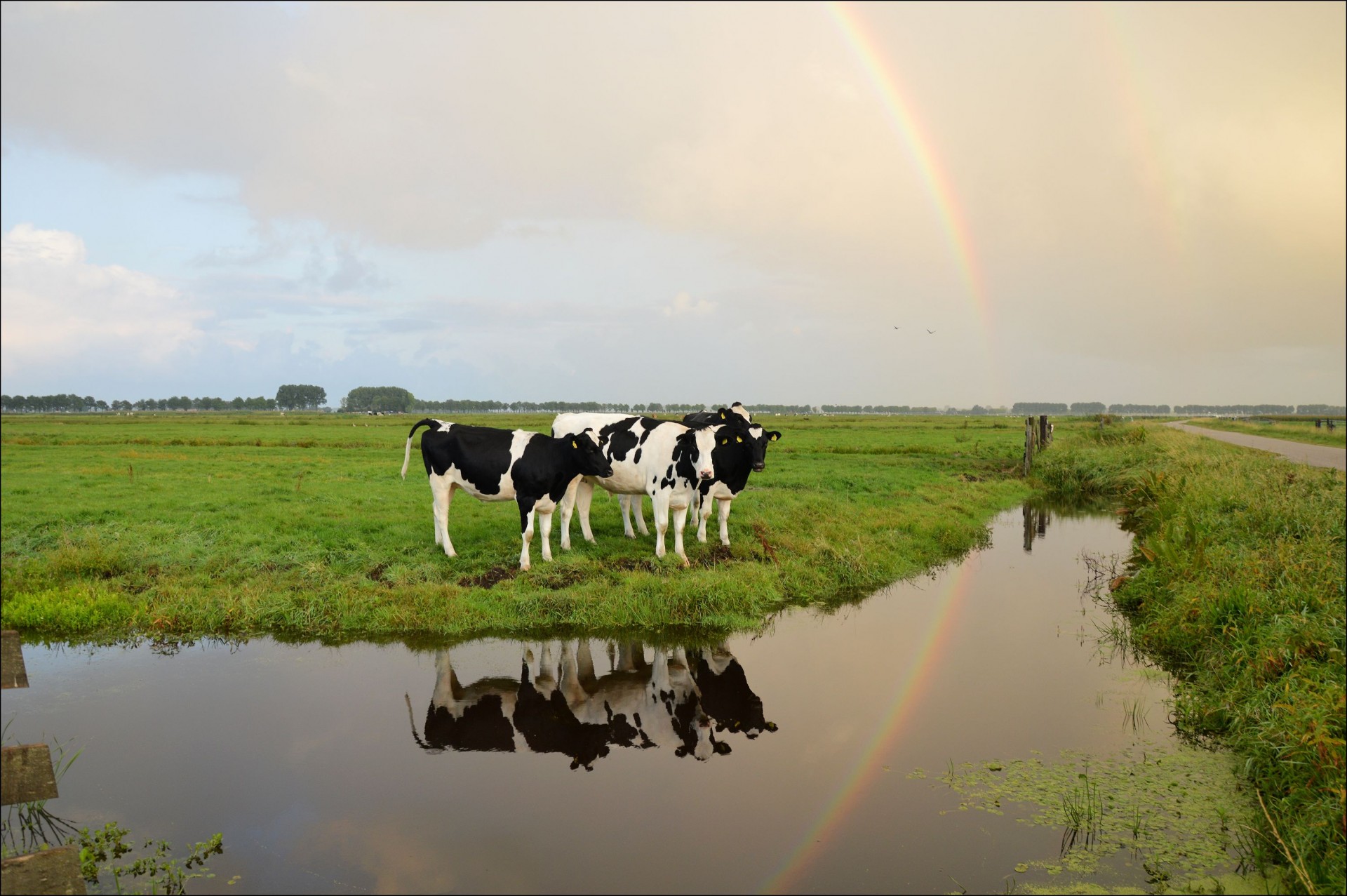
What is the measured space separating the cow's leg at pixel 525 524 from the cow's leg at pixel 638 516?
2.99m

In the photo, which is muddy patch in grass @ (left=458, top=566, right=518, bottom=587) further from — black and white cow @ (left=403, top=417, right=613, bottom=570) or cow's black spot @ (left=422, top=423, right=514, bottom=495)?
cow's black spot @ (left=422, top=423, right=514, bottom=495)

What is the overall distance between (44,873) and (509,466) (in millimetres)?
8721

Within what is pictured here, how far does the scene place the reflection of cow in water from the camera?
666cm

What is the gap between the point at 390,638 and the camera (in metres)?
9.46

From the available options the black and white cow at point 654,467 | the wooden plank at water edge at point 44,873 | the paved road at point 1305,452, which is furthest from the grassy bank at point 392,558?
the paved road at point 1305,452

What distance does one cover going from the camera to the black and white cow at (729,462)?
42.5ft

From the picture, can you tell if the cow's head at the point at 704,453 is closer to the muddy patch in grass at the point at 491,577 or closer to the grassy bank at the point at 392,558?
the grassy bank at the point at 392,558

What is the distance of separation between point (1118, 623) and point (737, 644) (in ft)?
19.5

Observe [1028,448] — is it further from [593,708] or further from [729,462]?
[593,708]

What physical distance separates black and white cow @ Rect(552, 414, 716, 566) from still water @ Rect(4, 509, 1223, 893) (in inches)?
119

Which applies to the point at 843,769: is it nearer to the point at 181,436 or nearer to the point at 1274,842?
the point at 1274,842

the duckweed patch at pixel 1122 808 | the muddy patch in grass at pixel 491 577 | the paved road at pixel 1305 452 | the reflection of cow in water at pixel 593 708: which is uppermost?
the paved road at pixel 1305 452

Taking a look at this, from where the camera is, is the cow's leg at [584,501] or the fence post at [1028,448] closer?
the cow's leg at [584,501]

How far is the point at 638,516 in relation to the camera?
14.6 meters
